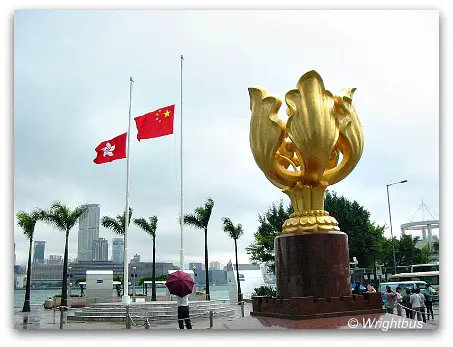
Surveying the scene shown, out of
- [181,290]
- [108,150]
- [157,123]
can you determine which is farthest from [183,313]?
[108,150]

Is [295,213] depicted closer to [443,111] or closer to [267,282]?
[443,111]

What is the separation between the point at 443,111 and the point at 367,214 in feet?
51.1

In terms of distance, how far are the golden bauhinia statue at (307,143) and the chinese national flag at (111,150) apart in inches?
246

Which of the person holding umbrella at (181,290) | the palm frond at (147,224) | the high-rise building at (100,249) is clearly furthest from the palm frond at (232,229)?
the person holding umbrella at (181,290)

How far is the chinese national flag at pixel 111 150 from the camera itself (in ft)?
40.2

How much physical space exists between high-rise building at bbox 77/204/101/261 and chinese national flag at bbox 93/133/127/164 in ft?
9.08

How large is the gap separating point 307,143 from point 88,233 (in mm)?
10501

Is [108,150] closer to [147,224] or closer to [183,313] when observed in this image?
[183,313]

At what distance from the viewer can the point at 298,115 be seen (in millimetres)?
6562

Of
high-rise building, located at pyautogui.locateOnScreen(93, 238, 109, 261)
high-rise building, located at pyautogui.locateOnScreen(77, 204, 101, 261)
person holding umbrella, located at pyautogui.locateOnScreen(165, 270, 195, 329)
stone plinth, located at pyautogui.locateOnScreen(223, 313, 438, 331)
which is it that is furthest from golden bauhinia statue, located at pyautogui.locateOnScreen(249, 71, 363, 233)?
high-rise building, located at pyautogui.locateOnScreen(93, 238, 109, 261)

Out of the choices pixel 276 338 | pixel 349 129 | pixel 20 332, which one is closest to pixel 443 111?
pixel 349 129

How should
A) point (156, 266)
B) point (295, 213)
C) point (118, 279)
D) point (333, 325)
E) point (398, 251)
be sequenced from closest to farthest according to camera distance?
1. point (333, 325)
2. point (295, 213)
3. point (156, 266)
4. point (398, 251)
5. point (118, 279)

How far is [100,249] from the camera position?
1561cm

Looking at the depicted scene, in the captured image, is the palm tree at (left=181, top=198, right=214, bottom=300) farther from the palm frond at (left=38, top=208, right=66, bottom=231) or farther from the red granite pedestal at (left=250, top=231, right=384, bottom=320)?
the red granite pedestal at (left=250, top=231, right=384, bottom=320)
